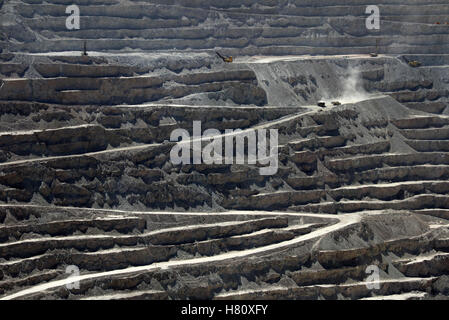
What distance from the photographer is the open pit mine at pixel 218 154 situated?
311 feet

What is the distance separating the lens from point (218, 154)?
350 feet

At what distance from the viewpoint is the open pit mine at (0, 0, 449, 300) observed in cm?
9481

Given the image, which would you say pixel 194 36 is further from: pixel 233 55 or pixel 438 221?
pixel 438 221

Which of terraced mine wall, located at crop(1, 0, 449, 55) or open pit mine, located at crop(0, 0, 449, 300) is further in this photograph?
terraced mine wall, located at crop(1, 0, 449, 55)

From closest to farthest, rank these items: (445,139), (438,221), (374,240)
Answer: (374,240), (438,221), (445,139)

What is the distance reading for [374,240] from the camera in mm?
101562

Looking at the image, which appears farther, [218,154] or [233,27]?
[233,27]

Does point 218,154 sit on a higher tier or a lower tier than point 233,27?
lower

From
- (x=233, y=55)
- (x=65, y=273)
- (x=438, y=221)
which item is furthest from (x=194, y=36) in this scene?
(x=65, y=273)

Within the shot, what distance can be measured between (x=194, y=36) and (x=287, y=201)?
88.2ft

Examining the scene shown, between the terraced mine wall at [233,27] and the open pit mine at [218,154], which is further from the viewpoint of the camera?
the terraced mine wall at [233,27]

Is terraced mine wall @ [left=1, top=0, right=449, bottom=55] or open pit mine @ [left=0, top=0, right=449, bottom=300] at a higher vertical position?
terraced mine wall @ [left=1, top=0, right=449, bottom=55]

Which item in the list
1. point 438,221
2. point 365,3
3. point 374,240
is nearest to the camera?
point 374,240

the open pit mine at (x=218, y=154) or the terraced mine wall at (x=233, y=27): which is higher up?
the terraced mine wall at (x=233, y=27)
